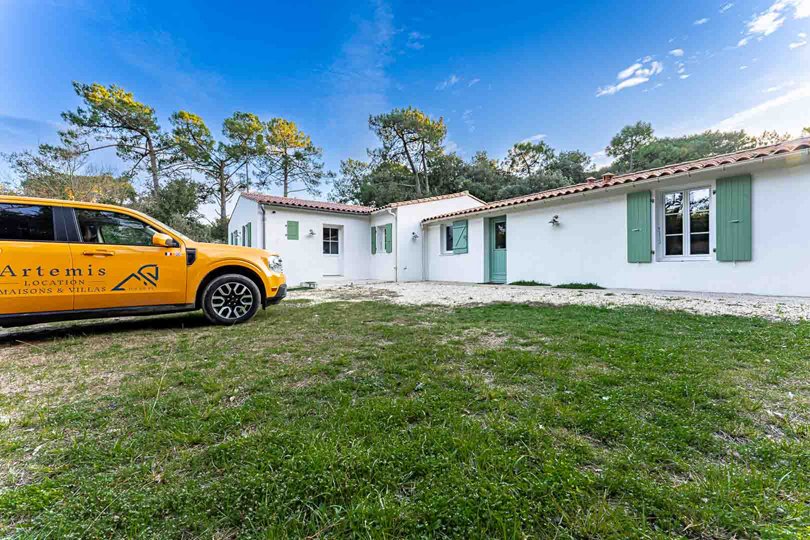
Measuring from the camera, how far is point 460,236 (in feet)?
37.3

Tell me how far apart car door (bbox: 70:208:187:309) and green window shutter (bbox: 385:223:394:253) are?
8.37 meters

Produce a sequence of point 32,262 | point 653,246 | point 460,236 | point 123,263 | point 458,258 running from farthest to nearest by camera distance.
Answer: point 458,258 < point 460,236 < point 653,246 < point 123,263 < point 32,262

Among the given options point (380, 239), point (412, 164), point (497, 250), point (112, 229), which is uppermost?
point (412, 164)

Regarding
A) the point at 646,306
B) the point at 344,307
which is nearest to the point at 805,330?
the point at 646,306

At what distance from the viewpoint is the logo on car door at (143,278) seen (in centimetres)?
375

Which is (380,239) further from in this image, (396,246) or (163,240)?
(163,240)

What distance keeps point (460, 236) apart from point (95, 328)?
31.6 feet

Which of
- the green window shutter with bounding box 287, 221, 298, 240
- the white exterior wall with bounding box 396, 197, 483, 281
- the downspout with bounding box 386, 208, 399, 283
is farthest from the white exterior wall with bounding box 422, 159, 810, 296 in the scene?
the green window shutter with bounding box 287, 221, 298, 240

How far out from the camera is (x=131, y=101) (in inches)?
672

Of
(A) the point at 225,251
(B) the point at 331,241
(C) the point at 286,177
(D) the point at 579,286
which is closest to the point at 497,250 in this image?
(D) the point at 579,286

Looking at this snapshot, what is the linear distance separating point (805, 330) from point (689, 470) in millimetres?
3558

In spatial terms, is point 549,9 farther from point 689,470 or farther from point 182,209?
point 182,209

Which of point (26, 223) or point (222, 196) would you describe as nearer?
point (26, 223)

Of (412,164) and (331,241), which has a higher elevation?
(412,164)
